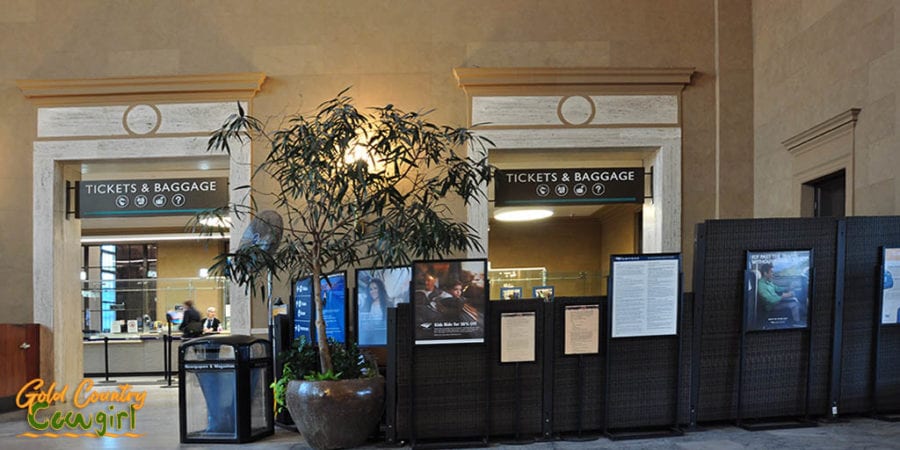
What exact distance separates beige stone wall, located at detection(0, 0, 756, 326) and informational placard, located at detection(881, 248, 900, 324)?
360cm

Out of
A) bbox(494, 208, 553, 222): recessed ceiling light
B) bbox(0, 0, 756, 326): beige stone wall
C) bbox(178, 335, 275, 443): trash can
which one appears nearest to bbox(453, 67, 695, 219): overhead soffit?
bbox(0, 0, 756, 326): beige stone wall

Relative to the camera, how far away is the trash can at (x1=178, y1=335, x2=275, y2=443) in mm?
7594

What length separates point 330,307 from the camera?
899 centimetres

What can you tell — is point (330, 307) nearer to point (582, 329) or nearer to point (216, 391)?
point (216, 391)

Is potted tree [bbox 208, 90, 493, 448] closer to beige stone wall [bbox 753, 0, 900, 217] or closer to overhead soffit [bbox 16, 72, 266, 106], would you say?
overhead soffit [bbox 16, 72, 266, 106]

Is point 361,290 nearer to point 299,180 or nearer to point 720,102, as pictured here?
point 299,180

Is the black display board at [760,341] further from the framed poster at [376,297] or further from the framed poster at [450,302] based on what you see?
the framed poster at [376,297]

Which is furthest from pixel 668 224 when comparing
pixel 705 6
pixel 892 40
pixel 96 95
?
pixel 96 95

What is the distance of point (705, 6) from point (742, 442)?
20.0ft

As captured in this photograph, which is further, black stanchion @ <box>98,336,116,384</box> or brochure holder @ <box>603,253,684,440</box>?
black stanchion @ <box>98,336,116,384</box>

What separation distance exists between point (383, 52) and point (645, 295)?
17.1 feet

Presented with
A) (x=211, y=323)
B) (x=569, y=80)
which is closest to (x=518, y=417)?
(x=569, y=80)

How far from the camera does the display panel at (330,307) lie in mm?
8734

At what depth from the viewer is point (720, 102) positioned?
35.2ft
